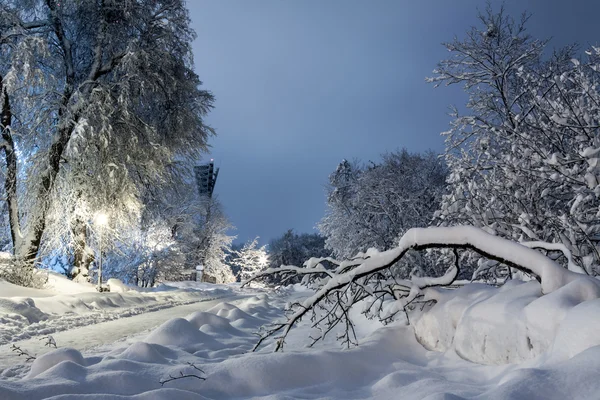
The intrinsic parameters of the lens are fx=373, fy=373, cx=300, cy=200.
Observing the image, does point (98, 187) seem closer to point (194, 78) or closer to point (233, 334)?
point (194, 78)

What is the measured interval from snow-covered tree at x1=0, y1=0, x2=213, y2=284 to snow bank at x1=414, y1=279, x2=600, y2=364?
11456 millimetres

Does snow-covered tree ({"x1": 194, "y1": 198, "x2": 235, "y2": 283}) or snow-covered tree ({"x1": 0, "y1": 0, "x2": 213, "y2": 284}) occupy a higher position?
snow-covered tree ({"x1": 0, "y1": 0, "x2": 213, "y2": 284})

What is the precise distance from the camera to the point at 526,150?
5129 millimetres

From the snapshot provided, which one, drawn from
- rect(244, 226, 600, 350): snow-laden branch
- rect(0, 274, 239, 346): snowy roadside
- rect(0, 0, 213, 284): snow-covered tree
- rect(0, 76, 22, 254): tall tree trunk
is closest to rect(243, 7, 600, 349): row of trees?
rect(244, 226, 600, 350): snow-laden branch

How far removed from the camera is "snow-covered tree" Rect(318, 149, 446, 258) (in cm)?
1803

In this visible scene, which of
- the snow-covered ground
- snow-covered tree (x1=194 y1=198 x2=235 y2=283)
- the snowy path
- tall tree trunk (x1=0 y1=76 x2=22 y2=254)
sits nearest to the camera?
the snow-covered ground

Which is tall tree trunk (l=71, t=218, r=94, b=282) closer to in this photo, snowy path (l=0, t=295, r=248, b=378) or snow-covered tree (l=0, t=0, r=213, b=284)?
snow-covered tree (l=0, t=0, r=213, b=284)

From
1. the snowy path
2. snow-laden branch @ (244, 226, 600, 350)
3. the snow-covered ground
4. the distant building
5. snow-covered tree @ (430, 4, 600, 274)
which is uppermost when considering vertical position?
the distant building

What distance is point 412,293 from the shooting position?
4254 millimetres

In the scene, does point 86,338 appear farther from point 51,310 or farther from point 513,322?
point 513,322

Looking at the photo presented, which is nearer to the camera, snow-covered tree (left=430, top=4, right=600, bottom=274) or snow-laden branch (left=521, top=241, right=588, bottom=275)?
snow-laden branch (left=521, top=241, right=588, bottom=275)

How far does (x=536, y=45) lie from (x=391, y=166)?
465 inches

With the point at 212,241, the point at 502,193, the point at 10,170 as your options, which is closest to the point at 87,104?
the point at 10,170

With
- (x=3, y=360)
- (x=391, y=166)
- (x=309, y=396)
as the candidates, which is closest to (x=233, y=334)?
(x=3, y=360)
